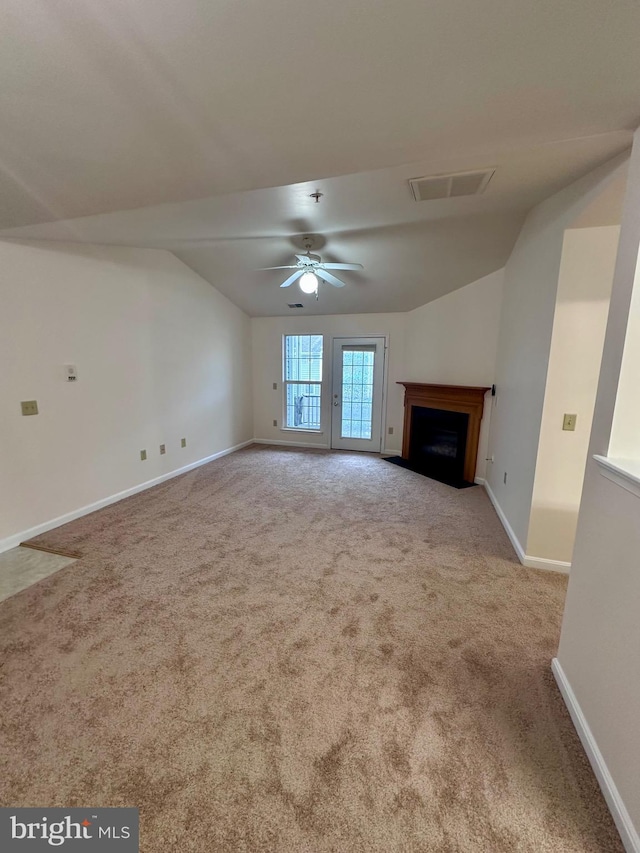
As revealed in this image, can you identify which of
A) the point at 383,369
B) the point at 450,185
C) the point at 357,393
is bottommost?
the point at 357,393

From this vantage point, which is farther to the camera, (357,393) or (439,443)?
(357,393)

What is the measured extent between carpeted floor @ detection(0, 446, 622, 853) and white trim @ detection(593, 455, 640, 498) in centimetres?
102

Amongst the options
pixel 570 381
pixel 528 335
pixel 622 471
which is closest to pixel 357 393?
pixel 528 335

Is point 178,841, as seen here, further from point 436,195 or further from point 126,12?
point 436,195

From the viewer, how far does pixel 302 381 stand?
592 cm

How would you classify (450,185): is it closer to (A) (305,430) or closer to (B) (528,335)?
(B) (528,335)

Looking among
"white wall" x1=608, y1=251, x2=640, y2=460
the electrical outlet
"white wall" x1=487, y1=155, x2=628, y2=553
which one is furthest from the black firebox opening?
the electrical outlet

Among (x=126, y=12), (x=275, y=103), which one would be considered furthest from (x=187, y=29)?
(x=275, y=103)

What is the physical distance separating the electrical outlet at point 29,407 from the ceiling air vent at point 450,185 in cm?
315

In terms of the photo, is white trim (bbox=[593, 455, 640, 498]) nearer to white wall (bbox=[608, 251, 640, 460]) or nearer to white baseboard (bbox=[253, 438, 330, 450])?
white wall (bbox=[608, 251, 640, 460])

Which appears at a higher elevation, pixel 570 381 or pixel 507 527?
pixel 570 381

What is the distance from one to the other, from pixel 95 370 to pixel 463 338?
405 cm

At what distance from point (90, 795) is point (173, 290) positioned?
13.6ft

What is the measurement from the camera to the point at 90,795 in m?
1.15
